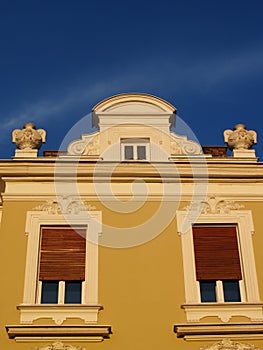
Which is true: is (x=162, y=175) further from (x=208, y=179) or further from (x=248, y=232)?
(x=248, y=232)

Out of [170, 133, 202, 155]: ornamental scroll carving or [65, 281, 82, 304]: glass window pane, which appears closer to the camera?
[65, 281, 82, 304]: glass window pane

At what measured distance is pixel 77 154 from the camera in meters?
15.1

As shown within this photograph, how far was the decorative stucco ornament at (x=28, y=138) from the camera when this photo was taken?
1513cm

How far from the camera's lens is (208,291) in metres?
13.0

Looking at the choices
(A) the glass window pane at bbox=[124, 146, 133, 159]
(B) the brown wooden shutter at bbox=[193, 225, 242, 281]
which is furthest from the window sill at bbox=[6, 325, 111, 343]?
(A) the glass window pane at bbox=[124, 146, 133, 159]

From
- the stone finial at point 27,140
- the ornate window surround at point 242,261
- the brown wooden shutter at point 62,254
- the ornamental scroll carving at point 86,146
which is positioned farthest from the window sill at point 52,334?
the ornamental scroll carving at point 86,146

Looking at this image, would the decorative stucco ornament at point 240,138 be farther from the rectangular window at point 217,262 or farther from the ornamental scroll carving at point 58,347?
the ornamental scroll carving at point 58,347

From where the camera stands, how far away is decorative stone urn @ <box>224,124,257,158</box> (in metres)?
15.1

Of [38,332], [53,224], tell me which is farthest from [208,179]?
[38,332]

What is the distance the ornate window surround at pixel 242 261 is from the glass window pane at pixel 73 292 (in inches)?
83.5

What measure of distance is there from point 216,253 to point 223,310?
1.41 metres

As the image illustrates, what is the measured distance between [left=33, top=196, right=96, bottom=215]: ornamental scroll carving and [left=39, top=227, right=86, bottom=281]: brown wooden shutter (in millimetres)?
391

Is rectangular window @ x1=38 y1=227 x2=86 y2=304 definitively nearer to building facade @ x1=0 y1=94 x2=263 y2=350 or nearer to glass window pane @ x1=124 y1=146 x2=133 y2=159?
building facade @ x1=0 y1=94 x2=263 y2=350

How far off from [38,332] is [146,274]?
2467 mm
